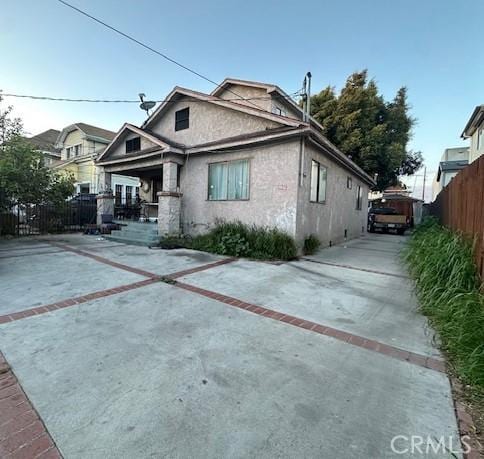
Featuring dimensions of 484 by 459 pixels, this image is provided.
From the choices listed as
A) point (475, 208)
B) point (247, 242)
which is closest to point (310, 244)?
point (247, 242)

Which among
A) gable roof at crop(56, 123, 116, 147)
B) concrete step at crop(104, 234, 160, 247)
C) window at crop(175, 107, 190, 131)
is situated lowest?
concrete step at crop(104, 234, 160, 247)

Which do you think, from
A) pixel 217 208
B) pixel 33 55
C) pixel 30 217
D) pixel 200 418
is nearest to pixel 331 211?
pixel 217 208

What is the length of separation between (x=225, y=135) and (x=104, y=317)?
7.43m

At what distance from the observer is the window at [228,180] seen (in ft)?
28.6

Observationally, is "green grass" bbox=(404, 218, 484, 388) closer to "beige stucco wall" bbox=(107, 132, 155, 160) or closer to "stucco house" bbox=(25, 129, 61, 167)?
"beige stucco wall" bbox=(107, 132, 155, 160)

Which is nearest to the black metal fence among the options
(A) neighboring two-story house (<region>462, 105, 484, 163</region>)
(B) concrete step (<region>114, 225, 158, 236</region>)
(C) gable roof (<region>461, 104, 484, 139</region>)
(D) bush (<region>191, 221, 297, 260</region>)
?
(B) concrete step (<region>114, 225, 158, 236</region>)

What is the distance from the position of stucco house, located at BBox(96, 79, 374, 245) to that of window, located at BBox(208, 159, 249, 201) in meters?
0.03

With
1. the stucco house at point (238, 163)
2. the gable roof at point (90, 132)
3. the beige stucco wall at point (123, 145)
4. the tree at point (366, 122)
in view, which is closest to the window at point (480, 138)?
the tree at point (366, 122)

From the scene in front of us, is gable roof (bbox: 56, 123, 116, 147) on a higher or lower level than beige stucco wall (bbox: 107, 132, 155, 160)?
higher

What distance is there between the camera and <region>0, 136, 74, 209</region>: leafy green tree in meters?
10.8

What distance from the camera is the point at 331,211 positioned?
34.7 ft

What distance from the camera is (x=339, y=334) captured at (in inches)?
125

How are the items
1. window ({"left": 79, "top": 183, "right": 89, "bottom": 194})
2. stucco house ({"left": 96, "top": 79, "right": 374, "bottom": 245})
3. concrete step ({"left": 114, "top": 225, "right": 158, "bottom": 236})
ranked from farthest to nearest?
window ({"left": 79, "top": 183, "right": 89, "bottom": 194}) < concrete step ({"left": 114, "top": 225, "right": 158, "bottom": 236}) < stucco house ({"left": 96, "top": 79, "right": 374, "bottom": 245})

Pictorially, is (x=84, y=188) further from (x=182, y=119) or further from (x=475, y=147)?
(x=475, y=147)
